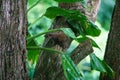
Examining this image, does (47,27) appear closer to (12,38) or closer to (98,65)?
(98,65)

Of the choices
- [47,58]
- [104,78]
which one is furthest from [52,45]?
[104,78]

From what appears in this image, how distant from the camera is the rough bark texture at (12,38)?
1247 mm

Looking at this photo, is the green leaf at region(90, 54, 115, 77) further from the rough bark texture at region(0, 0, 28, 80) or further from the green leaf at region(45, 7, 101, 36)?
the rough bark texture at region(0, 0, 28, 80)

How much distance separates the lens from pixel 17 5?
1.25m

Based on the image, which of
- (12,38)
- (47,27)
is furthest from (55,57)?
(47,27)

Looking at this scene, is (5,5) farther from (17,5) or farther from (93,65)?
(93,65)

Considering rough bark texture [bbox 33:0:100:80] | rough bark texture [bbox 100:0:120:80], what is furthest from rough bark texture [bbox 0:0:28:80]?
rough bark texture [bbox 100:0:120:80]

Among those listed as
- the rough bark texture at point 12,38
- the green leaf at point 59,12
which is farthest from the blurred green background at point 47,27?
the rough bark texture at point 12,38

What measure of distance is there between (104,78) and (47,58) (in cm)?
27

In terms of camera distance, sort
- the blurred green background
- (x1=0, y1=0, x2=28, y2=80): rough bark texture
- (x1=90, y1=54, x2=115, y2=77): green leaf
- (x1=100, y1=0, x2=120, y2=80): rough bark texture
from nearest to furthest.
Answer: (x1=0, y1=0, x2=28, y2=80): rough bark texture → (x1=90, y1=54, x2=115, y2=77): green leaf → (x1=100, y1=0, x2=120, y2=80): rough bark texture → the blurred green background

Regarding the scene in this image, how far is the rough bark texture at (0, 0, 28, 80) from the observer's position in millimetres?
1247

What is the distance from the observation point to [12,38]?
1.27m

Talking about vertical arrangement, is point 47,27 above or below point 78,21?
below

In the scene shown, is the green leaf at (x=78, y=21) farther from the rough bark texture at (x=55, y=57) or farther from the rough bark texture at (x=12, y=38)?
the rough bark texture at (x=12, y=38)
